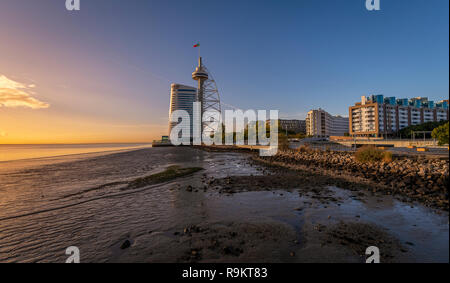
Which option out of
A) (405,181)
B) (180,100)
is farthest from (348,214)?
(180,100)

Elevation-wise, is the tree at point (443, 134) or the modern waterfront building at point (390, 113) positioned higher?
the modern waterfront building at point (390, 113)

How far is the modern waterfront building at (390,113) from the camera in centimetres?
10131

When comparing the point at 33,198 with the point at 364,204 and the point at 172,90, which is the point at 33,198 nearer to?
the point at 364,204

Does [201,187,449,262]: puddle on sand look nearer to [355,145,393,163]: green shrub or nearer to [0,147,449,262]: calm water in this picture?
[0,147,449,262]: calm water

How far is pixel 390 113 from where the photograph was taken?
102875 millimetres

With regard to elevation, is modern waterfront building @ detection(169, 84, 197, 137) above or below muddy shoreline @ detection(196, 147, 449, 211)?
above

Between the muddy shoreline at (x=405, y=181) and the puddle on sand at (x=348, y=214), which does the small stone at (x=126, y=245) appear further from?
the muddy shoreline at (x=405, y=181)

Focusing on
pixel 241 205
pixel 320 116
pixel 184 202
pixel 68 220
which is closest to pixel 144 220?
pixel 184 202

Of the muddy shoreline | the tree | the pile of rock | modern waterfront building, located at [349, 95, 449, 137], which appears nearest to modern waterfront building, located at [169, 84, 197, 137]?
modern waterfront building, located at [349, 95, 449, 137]

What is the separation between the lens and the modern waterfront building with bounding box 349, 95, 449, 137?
3989 inches

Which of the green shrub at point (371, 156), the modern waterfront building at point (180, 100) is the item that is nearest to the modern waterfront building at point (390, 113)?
the green shrub at point (371, 156)

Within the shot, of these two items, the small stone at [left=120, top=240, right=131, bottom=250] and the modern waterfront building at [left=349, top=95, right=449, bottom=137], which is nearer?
the small stone at [left=120, top=240, right=131, bottom=250]

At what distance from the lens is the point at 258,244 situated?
4723 millimetres

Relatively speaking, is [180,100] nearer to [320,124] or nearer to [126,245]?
[320,124]
